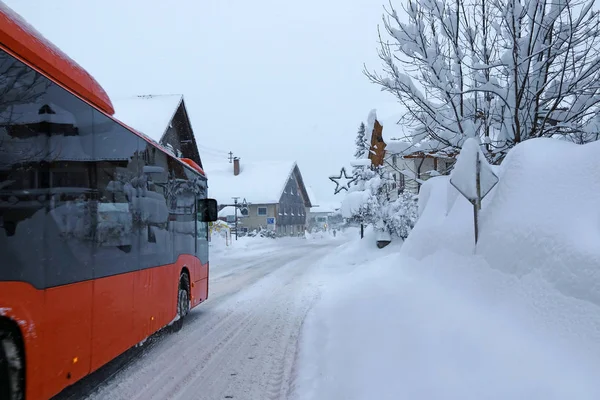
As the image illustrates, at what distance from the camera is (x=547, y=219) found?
4.17 m

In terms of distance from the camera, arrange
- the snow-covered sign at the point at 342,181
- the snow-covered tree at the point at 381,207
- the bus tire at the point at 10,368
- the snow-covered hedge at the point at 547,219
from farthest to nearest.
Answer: the snow-covered sign at the point at 342,181, the snow-covered tree at the point at 381,207, the snow-covered hedge at the point at 547,219, the bus tire at the point at 10,368

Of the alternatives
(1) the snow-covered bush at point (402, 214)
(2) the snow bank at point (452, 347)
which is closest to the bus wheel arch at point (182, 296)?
(2) the snow bank at point (452, 347)

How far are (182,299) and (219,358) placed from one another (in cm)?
202

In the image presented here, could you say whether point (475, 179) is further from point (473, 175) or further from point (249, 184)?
point (249, 184)

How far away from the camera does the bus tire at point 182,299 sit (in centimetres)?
738

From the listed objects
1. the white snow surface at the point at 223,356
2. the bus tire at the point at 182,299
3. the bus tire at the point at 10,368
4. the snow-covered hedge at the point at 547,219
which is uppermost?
the snow-covered hedge at the point at 547,219

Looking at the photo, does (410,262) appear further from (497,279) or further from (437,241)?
(497,279)

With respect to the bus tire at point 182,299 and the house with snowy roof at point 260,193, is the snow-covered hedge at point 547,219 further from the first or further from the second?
the house with snowy roof at point 260,193

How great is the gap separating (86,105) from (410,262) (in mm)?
7122

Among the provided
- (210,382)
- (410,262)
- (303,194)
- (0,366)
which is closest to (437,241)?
(410,262)

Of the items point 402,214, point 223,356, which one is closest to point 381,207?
point 402,214

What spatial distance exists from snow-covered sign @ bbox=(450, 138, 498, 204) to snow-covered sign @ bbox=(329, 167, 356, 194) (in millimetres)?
21454

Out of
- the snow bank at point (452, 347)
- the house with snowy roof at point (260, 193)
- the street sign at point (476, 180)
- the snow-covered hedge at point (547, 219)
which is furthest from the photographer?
the house with snowy roof at point (260, 193)

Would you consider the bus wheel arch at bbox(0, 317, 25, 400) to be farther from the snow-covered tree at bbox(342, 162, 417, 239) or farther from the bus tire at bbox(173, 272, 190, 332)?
the snow-covered tree at bbox(342, 162, 417, 239)
